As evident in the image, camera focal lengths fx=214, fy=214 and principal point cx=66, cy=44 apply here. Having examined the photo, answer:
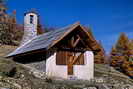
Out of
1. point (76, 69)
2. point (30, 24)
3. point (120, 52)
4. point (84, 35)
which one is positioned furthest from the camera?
point (120, 52)

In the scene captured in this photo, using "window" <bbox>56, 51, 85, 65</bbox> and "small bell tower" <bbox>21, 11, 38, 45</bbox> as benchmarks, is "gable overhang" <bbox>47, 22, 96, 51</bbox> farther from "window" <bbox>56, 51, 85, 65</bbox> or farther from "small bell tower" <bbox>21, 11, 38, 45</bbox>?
"small bell tower" <bbox>21, 11, 38, 45</bbox>

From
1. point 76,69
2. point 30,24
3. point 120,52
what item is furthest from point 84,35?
point 120,52

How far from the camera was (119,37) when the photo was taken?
184ft

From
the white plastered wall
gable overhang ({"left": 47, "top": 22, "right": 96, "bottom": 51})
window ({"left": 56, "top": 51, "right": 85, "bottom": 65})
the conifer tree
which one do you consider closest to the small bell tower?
window ({"left": 56, "top": 51, "right": 85, "bottom": 65})

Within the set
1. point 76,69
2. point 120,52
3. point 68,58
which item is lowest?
point 76,69

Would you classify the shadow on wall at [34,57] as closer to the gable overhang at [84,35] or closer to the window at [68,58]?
the window at [68,58]

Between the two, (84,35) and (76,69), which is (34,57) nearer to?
(76,69)

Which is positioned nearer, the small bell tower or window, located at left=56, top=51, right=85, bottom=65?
window, located at left=56, top=51, right=85, bottom=65

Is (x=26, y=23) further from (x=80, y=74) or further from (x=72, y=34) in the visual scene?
(x=80, y=74)

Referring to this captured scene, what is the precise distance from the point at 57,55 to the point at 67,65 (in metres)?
1.45

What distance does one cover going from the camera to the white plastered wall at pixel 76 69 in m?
19.3

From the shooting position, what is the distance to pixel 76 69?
21.2 m

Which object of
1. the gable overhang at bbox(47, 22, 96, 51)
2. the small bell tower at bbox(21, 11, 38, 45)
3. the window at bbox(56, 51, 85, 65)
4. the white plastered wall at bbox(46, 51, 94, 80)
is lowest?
the white plastered wall at bbox(46, 51, 94, 80)

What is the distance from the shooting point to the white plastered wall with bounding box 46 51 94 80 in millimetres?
19344
